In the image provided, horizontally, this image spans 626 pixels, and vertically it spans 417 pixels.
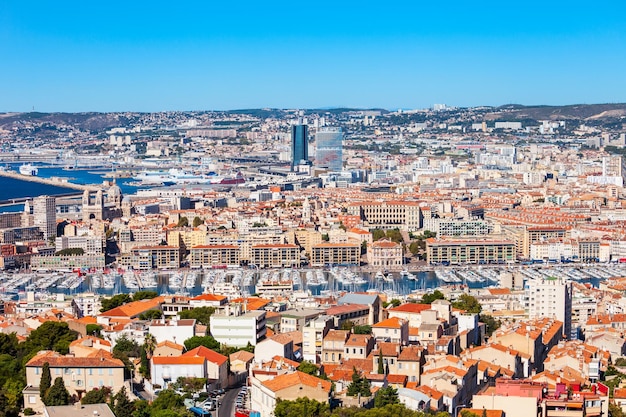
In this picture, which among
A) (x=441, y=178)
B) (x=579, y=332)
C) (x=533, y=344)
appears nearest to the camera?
(x=533, y=344)

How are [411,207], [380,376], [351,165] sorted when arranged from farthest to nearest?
[351,165] → [411,207] → [380,376]

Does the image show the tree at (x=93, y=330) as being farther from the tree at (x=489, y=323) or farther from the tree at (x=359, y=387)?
the tree at (x=489, y=323)

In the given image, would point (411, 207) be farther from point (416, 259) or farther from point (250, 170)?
point (250, 170)

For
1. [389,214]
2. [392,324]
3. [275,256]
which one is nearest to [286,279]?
[275,256]

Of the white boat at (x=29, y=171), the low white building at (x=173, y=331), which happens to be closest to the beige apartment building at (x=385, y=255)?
the low white building at (x=173, y=331)

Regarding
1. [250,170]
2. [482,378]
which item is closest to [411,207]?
[482,378]

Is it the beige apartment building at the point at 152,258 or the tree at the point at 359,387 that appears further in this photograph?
the beige apartment building at the point at 152,258

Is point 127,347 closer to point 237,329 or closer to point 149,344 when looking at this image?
point 149,344
